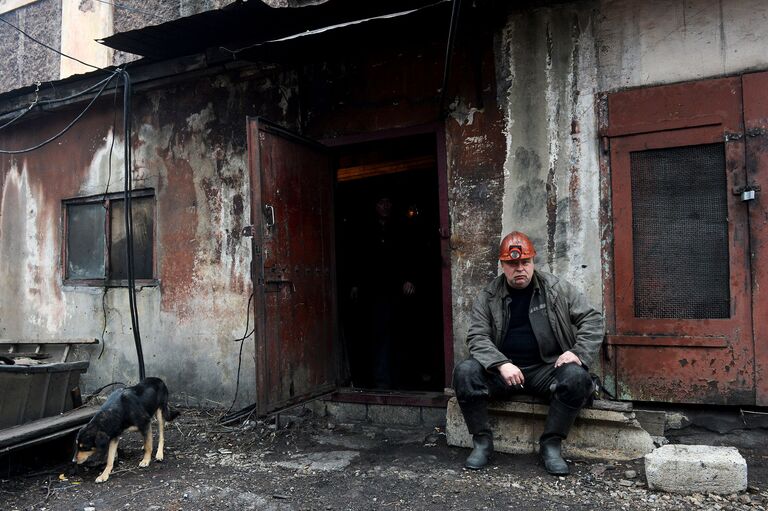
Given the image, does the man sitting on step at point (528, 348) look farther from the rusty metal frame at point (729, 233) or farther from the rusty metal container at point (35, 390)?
the rusty metal container at point (35, 390)

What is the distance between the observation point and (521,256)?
4211 millimetres

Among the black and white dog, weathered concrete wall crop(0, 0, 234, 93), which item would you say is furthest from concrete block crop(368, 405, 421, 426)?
weathered concrete wall crop(0, 0, 234, 93)

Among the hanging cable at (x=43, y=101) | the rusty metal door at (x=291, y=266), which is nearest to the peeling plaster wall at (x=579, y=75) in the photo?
the rusty metal door at (x=291, y=266)

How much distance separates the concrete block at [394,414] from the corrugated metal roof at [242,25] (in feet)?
11.4

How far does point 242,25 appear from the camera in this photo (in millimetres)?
4941

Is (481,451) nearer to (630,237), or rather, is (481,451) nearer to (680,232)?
(630,237)

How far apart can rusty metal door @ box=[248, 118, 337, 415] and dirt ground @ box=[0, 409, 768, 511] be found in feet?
1.78

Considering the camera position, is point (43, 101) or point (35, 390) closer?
point (35, 390)

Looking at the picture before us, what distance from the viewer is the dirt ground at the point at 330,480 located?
354cm

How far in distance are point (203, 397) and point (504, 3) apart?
194 inches

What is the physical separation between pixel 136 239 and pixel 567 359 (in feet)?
17.0

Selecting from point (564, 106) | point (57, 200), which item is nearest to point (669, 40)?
point (564, 106)

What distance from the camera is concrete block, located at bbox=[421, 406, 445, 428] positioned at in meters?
5.04

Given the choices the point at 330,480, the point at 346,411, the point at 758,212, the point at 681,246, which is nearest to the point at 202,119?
the point at 346,411
